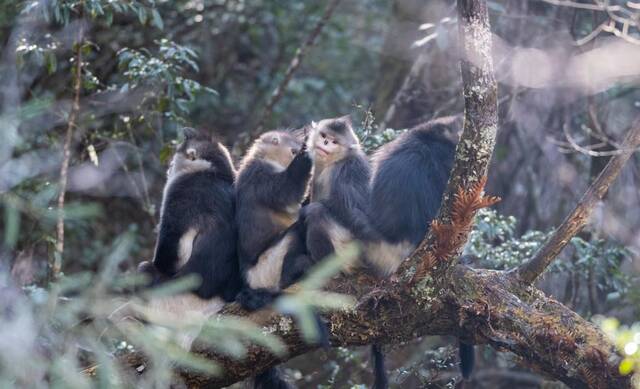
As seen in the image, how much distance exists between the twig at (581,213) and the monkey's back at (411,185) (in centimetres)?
72

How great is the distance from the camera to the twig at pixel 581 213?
4570 millimetres

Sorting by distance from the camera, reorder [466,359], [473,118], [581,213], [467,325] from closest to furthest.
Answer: [473,118] < [581,213] < [467,325] < [466,359]

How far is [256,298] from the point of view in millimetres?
4898

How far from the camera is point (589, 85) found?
723 centimetres

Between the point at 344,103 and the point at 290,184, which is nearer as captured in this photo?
the point at 290,184

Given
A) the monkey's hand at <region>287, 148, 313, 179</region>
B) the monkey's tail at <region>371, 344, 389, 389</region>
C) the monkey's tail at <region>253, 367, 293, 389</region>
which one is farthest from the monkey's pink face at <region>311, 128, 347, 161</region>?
the monkey's tail at <region>253, 367, 293, 389</region>

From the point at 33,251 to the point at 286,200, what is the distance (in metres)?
2.79

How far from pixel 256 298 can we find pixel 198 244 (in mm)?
673

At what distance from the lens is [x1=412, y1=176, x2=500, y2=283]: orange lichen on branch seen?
14.0ft

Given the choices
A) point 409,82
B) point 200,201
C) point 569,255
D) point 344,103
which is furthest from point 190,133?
point 344,103

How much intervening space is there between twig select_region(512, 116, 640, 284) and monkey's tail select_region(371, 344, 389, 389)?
0.93 metres

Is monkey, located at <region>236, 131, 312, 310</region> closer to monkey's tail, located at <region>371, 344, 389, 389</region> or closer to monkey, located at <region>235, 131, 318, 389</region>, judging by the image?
monkey, located at <region>235, 131, 318, 389</region>

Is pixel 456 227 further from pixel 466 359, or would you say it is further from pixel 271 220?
pixel 271 220

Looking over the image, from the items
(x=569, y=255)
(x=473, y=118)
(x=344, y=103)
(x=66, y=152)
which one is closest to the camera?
(x=473, y=118)
